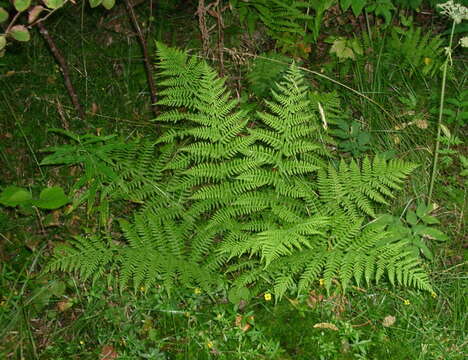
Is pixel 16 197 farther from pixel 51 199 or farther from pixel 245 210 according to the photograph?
pixel 245 210

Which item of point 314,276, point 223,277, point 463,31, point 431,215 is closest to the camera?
point 314,276

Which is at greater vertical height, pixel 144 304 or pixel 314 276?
pixel 314 276

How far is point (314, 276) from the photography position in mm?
2951

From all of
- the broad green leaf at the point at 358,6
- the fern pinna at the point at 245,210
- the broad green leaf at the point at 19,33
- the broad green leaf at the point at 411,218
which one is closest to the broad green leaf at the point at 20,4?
the broad green leaf at the point at 19,33

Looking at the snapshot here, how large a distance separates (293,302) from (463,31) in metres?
2.45

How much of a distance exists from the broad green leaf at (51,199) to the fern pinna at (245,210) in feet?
1.00

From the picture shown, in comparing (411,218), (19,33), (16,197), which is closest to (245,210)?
(411,218)

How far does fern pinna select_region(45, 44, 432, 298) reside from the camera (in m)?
2.94

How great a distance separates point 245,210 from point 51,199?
1.24 metres

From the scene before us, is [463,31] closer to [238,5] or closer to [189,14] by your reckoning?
[238,5]

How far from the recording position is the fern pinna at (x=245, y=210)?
2943mm

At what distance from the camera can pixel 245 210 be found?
3090 millimetres

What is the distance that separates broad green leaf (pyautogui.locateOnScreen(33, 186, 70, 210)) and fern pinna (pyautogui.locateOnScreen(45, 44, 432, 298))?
31cm

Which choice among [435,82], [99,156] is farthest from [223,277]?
[435,82]
